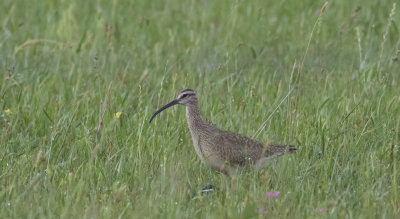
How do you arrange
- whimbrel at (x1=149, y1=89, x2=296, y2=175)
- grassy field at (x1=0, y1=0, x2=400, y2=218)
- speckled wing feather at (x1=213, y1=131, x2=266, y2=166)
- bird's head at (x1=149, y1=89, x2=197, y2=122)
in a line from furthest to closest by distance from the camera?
bird's head at (x1=149, y1=89, x2=197, y2=122), speckled wing feather at (x1=213, y1=131, x2=266, y2=166), whimbrel at (x1=149, y1=89, x2=296, y2=175), grassy field at (x1=0, y1=0, x2=400, y2=218)

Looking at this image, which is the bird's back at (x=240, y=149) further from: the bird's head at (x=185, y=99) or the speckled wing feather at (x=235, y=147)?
the bird's head at (x=185, y=99)

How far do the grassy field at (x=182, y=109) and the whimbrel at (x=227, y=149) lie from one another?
117 mm

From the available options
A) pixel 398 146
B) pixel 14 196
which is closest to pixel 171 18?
pixel 398 146

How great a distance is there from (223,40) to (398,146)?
4202mm

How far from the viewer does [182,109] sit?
23.9ft

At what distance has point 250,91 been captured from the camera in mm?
7316

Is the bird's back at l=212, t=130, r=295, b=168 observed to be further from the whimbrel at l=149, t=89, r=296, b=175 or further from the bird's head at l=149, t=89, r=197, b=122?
the bird's head at l=149, t=89, r=197, b=122

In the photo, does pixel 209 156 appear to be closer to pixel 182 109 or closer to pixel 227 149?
pixel 227 149

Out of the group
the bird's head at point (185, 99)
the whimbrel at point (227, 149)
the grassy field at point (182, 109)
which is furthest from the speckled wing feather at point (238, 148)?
the bird's head at point (185, 99)

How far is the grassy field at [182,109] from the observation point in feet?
16.7

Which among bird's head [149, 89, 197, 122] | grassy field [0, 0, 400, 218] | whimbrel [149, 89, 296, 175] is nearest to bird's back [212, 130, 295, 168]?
whimbrel [149, 89, 296, 175]

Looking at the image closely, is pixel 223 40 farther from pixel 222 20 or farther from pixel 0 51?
pixel 0 51

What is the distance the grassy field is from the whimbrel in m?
0.12

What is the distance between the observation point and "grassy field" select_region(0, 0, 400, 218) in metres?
5.10
